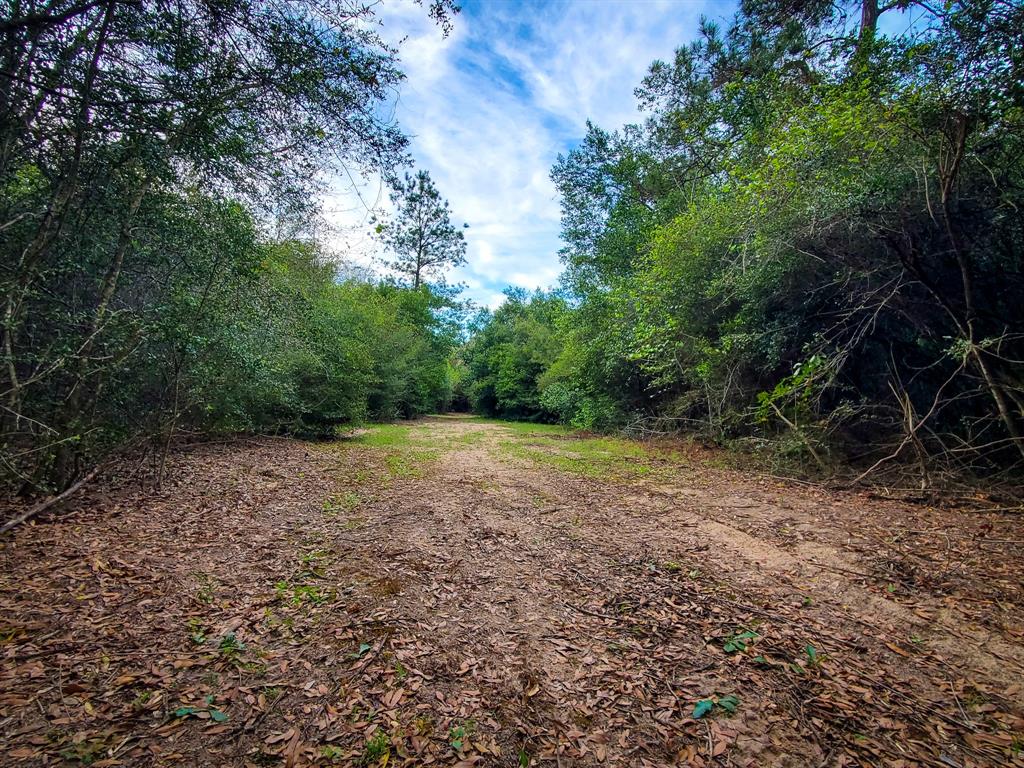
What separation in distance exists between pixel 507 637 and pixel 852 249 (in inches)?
303

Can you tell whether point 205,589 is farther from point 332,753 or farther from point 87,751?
point 332,753

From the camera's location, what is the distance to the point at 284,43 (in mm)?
3588

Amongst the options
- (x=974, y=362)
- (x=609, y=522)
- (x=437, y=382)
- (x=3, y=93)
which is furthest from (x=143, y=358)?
(x=437, y=382)

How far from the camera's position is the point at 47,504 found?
12.5ft

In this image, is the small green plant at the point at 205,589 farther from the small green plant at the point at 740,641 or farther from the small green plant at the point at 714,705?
the small green plant at the point at 740,641

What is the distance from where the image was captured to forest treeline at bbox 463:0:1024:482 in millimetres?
4930

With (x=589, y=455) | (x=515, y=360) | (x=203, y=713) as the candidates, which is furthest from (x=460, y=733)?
(x=515, y=360)

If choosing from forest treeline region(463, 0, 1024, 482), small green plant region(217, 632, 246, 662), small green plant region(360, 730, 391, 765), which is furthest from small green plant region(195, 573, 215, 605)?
forest treeline region(463, 0, 1024, 482)

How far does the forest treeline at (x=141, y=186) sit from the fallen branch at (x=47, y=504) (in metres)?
0.14

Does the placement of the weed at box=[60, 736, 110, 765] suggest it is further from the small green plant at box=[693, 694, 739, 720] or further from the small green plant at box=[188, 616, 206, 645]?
the small green plant at box=[693, 694, 739, 720]

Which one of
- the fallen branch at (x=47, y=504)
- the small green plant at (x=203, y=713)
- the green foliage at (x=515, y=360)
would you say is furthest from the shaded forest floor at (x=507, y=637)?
the green foliage at (x=515, y=360)

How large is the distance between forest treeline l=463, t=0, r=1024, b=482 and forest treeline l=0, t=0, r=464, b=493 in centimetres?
605

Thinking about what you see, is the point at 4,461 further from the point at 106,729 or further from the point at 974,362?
the point at 974,362

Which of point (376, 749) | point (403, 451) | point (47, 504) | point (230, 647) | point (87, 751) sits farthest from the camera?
point (403, 451)
